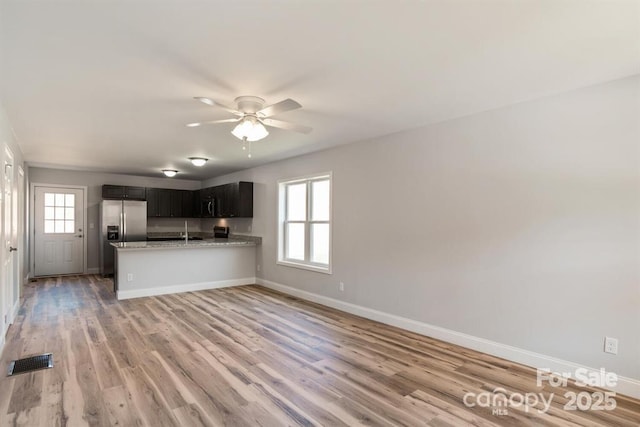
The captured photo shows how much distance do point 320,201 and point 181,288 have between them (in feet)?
9.60

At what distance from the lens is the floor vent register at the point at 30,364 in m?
2.91

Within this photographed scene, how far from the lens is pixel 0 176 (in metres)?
3.24

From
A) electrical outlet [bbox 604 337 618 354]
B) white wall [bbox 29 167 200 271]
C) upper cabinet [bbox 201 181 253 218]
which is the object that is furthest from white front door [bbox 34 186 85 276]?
electrical outlet [bbox 604 337 618 354]

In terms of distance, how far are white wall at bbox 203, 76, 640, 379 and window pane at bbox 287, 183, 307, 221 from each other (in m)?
1.39

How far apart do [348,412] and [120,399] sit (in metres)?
1.64

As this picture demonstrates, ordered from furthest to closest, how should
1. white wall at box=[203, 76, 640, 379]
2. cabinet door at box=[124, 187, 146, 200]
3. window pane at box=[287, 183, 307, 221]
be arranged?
cabinet door at box=[124, 187, 146, 200], window pane at box=[287, 183, 307, 221], white wall at box=[203, 76, 640, 379]

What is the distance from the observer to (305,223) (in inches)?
227

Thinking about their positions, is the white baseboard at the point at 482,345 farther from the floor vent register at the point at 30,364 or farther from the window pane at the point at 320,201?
the floor vent register at the point at 30,364

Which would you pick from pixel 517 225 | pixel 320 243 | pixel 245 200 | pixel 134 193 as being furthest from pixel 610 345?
pixel 134 193

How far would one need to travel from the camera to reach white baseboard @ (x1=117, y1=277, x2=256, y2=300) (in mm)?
5539

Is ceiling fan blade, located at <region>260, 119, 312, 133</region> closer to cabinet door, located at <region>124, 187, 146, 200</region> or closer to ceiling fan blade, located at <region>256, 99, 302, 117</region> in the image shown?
ceiling fan blade, located at <region>256, 99, 302, 117</region>

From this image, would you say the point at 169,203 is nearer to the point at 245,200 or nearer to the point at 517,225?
the point at 245,200

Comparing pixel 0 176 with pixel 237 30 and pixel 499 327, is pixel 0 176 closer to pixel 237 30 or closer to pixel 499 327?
pixel 237 30

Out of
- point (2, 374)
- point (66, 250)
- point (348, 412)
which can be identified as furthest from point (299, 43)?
point (66, 250)
